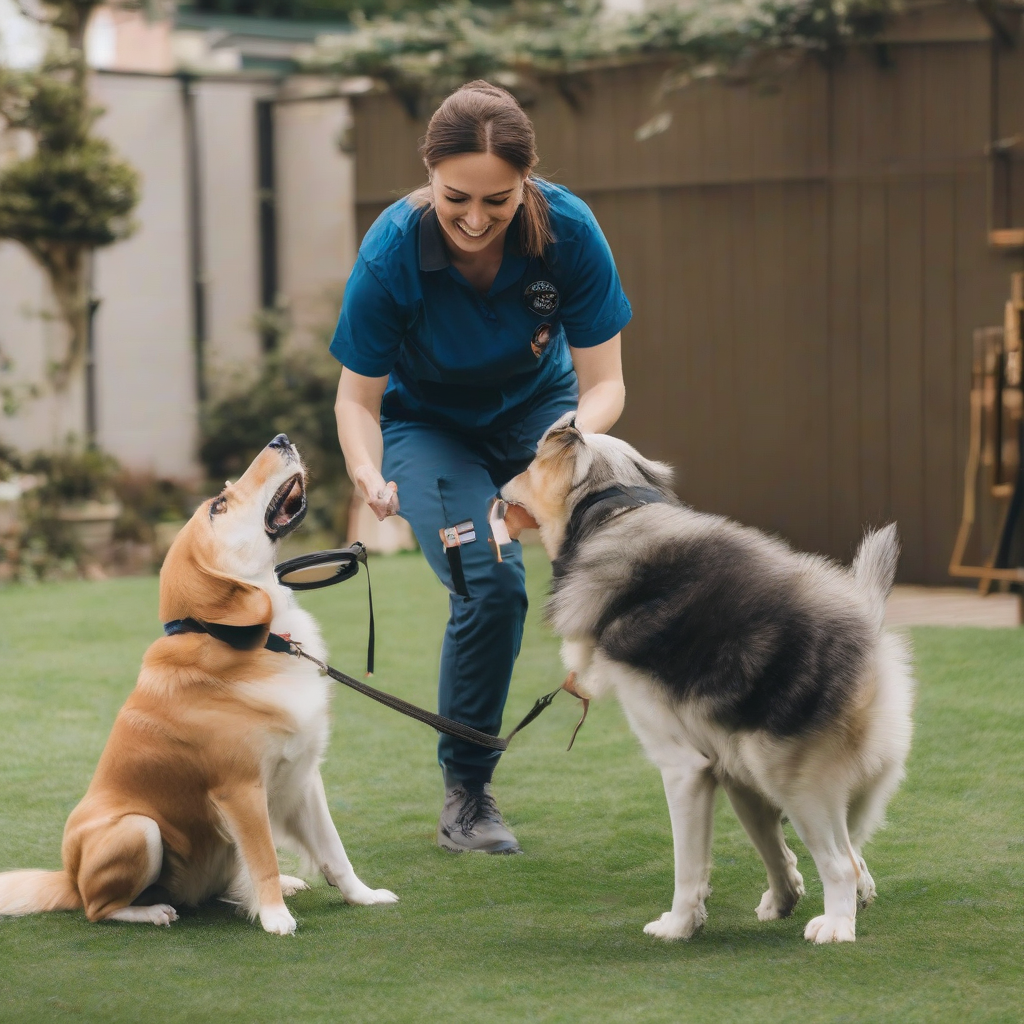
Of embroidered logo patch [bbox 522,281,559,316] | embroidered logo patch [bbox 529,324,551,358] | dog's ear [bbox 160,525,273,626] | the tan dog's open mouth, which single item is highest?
embroidered logo patch [bbox 522,281,559,316]

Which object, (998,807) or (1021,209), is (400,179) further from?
(998,807)

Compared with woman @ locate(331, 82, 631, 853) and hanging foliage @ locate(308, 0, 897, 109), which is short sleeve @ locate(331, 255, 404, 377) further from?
hanging foliage @ locate(308, 0, 897, 109)

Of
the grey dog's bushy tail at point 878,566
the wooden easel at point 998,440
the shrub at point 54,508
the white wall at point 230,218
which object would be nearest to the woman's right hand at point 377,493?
the grey dog's bushy tail at point 878,566

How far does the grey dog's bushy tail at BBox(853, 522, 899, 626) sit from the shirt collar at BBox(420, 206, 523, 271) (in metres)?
1.09

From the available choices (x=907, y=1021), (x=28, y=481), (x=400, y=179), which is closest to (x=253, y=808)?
(x=907, y=1021)

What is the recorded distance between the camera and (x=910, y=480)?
7.61 metres

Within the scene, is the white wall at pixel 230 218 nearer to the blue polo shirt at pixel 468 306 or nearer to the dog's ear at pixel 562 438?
the blue polo shirt at pixel 468 306

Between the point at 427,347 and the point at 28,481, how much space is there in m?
6.85

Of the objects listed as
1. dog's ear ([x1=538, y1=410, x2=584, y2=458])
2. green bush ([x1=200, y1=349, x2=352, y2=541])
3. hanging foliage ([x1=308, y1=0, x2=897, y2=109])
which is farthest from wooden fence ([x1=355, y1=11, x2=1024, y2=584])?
dog's ear ([x1=538, y1=410, x2=584, y2=458])

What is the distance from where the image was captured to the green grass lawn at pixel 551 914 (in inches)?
99.9

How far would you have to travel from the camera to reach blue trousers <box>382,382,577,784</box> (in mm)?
3459

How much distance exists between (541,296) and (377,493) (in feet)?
2.16

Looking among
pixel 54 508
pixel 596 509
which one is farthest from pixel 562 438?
pixel 54 508

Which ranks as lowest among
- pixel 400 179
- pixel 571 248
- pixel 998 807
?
pixel 998 807
